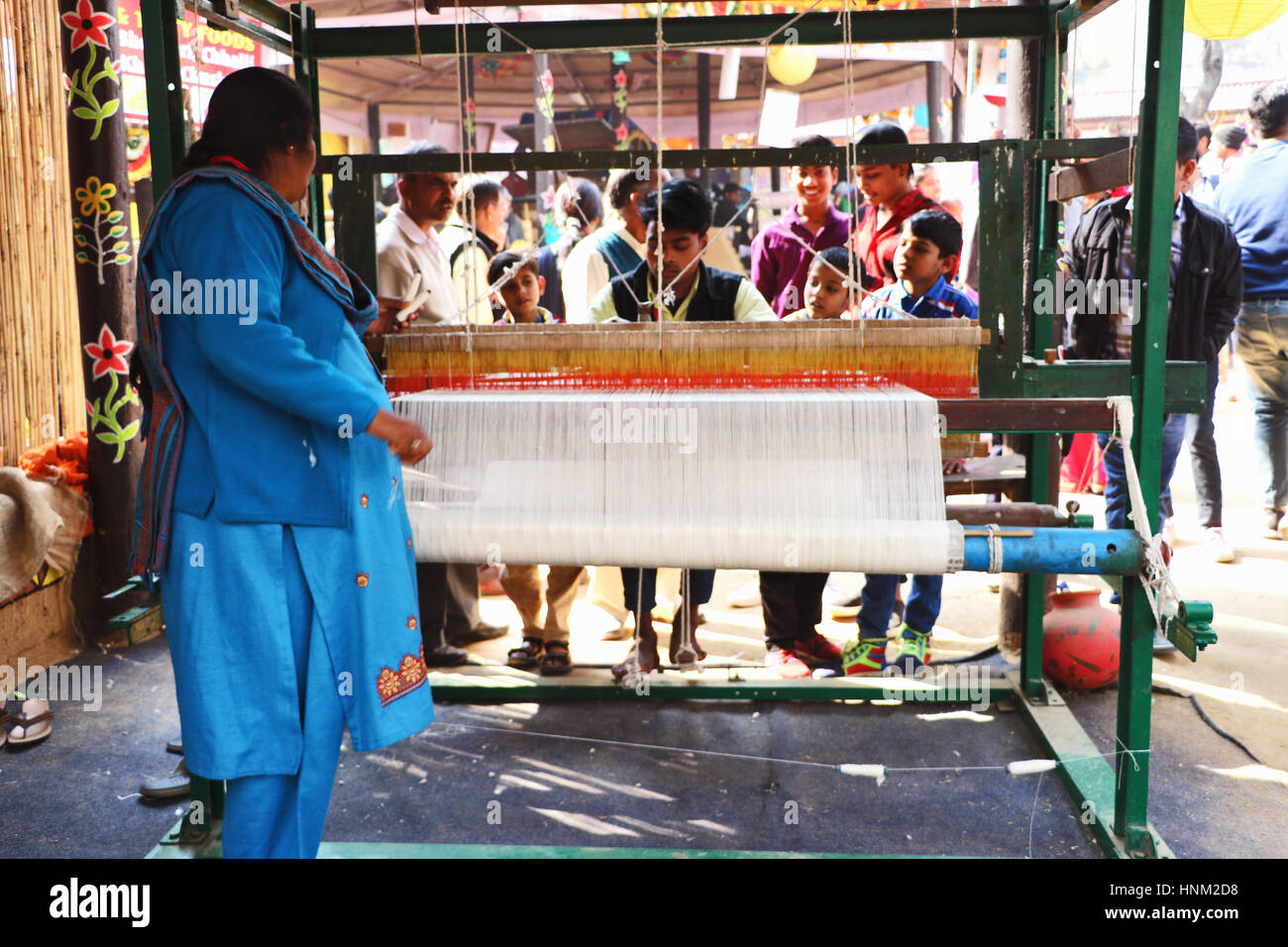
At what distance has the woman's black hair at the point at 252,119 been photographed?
1.87m

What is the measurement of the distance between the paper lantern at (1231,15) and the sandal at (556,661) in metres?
4.03

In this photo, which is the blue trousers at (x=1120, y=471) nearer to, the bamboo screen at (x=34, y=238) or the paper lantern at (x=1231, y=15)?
the paper lantern at (x=1231, y=15)

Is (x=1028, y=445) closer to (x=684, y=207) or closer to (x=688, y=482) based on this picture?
(x=684, y=207)

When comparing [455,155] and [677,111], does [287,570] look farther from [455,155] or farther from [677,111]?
[677,111]

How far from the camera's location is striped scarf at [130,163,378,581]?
1.86m

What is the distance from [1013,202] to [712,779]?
1792 mm

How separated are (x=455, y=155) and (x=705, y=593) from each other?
1869mm

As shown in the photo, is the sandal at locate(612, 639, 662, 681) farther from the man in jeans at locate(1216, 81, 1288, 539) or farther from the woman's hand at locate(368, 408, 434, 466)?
the man in jeans at locate(1216, 81, 1288, 539)

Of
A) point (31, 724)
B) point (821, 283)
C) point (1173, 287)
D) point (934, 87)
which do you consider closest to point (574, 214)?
point (821, 283)

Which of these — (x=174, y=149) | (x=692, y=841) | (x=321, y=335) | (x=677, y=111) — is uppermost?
(x=677, y=111)

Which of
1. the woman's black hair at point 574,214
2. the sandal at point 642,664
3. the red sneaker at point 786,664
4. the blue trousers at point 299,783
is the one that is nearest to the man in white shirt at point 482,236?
the woman's black hair at point 574,214

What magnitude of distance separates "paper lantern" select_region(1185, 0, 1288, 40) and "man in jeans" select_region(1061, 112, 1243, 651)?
1116 mm

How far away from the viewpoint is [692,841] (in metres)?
2.63
